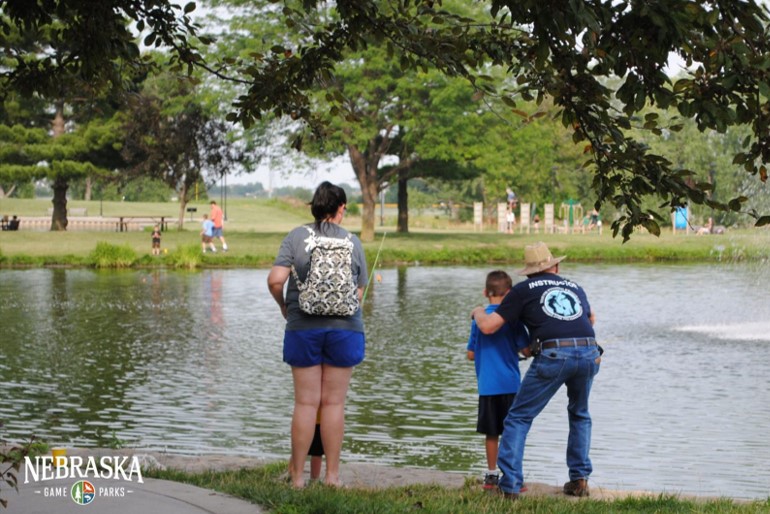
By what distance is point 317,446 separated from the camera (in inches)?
320

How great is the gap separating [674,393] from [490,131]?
124ft

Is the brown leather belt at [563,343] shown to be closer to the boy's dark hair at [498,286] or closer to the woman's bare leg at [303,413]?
the boy's dark hair at [498,286]

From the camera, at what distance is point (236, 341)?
20.0 m

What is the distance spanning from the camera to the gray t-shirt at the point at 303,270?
7621mm

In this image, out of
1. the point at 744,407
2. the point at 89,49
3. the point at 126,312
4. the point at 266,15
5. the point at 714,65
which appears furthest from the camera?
the point at 266,15

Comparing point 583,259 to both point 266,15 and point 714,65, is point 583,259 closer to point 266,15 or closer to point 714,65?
point 266,15

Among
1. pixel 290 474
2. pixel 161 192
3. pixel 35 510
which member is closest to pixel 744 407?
pixel 290 474

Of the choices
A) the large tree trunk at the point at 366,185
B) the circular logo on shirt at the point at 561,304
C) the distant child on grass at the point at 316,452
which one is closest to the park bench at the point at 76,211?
the large tree trunk at the point at 366,185

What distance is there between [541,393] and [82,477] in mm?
2802

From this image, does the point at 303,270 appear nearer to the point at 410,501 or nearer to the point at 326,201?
the point at 326,201

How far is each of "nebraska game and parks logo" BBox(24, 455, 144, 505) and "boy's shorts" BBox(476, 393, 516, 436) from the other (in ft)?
7.47

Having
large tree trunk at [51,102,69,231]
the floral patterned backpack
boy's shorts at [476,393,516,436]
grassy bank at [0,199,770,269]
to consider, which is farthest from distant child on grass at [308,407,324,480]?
large tree trunk at [51,102,69,231]

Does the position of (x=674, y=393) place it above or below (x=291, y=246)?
below

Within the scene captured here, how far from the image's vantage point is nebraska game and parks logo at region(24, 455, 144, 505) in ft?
22.3
